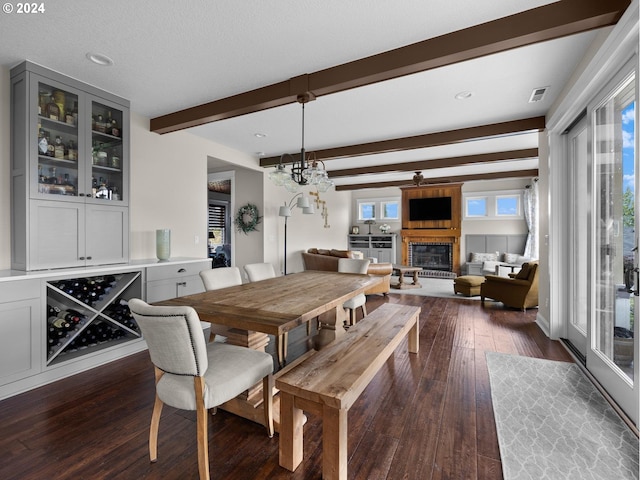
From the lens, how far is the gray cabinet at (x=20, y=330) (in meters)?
2.26

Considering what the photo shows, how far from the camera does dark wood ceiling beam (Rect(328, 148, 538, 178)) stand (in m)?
5.39

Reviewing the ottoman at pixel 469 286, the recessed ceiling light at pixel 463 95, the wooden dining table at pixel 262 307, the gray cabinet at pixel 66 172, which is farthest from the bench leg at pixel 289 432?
the ottoman at pixel 469 286

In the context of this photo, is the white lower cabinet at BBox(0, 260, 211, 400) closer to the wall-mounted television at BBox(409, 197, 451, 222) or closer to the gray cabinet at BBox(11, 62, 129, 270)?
the gray cabinet at BBox(11, 62, 129, 270)

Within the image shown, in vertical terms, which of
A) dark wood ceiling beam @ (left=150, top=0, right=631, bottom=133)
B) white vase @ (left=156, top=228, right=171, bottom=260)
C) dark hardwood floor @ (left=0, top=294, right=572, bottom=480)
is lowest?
dark hardwood floor @ (left=0, top=294, right=572, bottom=480)

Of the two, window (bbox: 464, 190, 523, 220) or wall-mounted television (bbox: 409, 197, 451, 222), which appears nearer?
window (bbox: 464, 190, 523, 220)

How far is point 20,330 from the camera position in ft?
7.67

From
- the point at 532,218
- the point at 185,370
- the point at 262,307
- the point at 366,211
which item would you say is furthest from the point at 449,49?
the point at 366,211

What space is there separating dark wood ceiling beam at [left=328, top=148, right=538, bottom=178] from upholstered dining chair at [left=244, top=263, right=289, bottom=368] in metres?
3.95

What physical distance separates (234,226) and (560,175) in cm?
540

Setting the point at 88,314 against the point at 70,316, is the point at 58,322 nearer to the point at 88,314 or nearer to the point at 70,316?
the point at 70,316

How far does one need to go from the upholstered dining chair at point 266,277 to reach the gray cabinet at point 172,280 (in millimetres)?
799

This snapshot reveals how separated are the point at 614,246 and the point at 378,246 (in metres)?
7.53

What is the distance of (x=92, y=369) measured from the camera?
2771mm

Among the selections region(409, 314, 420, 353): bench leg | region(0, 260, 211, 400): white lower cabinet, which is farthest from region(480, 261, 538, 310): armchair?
region(0, 260, 211, 400): white lower cabinet
